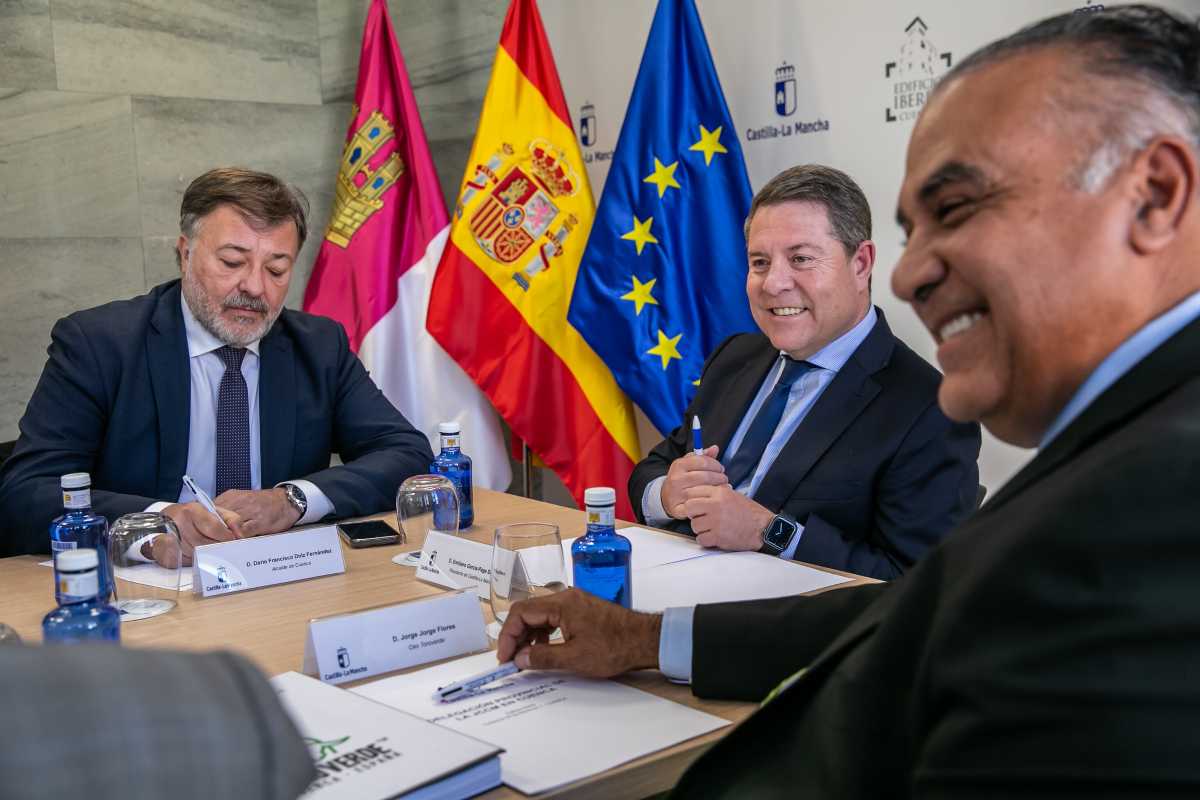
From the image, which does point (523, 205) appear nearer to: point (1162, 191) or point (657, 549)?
point (657, 549)

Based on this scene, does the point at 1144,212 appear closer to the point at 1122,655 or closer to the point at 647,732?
the point at 1122,655

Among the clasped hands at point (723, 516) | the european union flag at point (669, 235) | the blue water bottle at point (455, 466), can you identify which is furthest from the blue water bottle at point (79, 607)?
the european union flag at point (669, 235)

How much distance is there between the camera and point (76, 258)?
397 centimetres

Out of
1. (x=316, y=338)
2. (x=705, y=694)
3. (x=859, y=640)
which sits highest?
(x=316, y=338)

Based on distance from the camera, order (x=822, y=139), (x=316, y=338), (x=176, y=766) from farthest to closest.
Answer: (x=822, y=139) → (x=316, y=338) → (x=176, y=766)

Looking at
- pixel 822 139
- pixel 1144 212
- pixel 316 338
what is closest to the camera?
pixel 1144 212

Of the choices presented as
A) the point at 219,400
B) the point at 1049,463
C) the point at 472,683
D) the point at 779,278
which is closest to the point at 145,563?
the point at 219,400

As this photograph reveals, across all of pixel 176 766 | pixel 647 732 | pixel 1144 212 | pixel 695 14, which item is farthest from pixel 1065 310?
pixel 695 14

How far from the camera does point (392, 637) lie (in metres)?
1.43

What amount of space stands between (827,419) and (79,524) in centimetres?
148

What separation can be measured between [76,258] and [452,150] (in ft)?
5.06

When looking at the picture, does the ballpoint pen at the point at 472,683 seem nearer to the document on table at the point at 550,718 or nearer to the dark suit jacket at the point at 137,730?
the document on table at the point at 550,718

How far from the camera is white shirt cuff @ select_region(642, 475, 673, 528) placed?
2.42 metres

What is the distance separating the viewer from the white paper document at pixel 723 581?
175 centimetres
